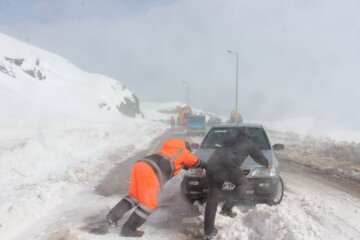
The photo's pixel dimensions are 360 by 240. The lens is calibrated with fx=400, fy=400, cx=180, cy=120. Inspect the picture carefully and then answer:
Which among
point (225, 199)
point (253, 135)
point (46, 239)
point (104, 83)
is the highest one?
point (104, 83)

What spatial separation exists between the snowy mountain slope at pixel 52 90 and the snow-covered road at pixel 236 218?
23958mm

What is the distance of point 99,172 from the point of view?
11883mm

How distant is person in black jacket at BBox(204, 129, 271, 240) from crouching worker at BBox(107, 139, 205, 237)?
270 mm

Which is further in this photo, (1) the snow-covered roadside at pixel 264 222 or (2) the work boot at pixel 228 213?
(2) the work boot at pixel 228 213

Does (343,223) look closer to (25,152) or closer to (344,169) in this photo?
(344,169)

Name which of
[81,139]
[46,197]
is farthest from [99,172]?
[81,139]

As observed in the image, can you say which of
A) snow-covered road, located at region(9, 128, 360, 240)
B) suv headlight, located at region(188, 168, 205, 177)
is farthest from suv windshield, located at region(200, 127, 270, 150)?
suv headlight, located at region(188, 168, 205, 177)

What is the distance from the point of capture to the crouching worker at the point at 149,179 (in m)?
5.35

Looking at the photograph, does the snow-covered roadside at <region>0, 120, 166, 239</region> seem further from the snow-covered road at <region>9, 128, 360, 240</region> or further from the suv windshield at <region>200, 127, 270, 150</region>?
the suv windshield at <region>200, 127, 270, 150</region>

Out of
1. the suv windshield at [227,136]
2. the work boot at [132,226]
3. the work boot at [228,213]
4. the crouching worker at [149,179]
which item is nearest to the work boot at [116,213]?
the crouching worker at [149,179]

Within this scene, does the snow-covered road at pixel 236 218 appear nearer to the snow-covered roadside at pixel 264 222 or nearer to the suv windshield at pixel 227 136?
the snow-covered roadside at pixel 264 222

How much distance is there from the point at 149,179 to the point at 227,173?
113 cm

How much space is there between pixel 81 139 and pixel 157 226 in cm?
1565

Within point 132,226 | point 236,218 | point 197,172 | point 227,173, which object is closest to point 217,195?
point 227,173
